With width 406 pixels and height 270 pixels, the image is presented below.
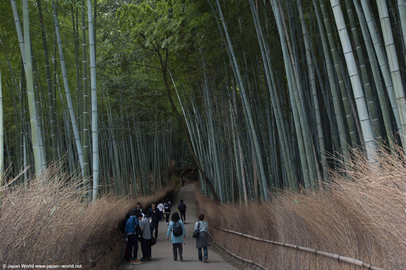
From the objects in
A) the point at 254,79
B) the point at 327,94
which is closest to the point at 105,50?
the point at 254,79

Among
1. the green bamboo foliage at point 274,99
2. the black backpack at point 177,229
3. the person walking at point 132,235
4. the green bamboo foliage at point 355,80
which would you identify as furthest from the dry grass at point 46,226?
the green bamboo foliage at point 274,99

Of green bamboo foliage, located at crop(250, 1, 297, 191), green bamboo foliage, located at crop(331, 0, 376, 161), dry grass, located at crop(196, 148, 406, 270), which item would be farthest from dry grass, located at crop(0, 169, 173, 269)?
green bamboo foliage, located at crop(250, 1, 297, 191)

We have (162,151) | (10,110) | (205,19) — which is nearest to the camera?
(205,19)

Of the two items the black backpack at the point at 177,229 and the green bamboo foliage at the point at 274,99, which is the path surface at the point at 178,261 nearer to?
the black backpack at the point at 177,229

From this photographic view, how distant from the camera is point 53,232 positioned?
2.79 m

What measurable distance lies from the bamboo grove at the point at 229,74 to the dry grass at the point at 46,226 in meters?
0.92

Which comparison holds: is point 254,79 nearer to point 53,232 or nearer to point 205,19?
point 205,19

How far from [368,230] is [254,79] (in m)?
4.83

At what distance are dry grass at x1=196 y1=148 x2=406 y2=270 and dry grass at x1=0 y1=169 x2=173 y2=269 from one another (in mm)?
2110

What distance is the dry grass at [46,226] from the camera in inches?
89.0

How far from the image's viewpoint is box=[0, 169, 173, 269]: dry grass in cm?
226

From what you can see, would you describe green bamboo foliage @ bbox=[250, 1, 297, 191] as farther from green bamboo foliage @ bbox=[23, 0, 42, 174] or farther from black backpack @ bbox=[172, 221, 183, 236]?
green bamboo foliage @ bbox=[23, 0, 42, 174]

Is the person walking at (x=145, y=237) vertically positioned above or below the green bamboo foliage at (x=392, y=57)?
below

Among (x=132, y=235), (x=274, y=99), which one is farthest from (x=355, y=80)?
(x=132, y=235)
